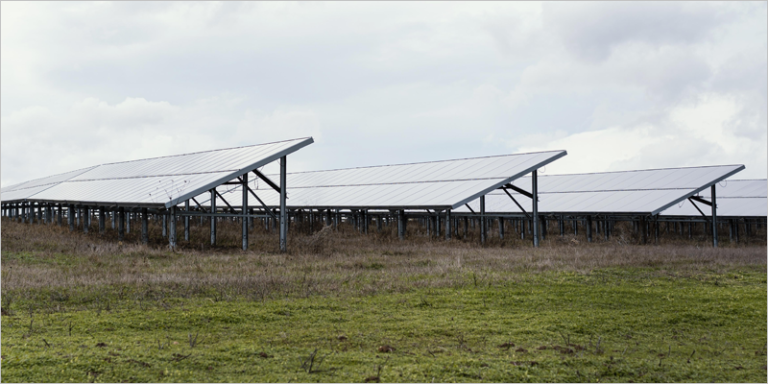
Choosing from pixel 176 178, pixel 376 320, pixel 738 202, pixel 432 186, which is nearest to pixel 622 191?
pixel 738 202

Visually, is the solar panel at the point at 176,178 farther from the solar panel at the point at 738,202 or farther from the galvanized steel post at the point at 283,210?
the solar panel at the point at 738,202

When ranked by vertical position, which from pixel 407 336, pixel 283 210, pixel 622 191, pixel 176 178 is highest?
pixel 176 178

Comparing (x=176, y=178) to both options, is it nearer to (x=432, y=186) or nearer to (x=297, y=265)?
(x=297, y=265)

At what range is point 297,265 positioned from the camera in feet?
60.5

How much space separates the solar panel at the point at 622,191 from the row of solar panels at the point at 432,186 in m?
0.06

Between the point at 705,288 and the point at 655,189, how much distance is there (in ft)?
66.7

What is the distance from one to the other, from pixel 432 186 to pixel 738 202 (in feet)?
73.7

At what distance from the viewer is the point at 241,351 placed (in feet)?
27.8

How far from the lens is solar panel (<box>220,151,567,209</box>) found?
28.0 metres

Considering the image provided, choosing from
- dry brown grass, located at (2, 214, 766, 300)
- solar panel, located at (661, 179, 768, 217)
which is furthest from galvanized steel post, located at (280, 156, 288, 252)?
solar panel, located at (661, 179, 768, 217)

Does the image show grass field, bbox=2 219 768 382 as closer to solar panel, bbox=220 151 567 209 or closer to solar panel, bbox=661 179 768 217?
solar panel, bbox=220 151 567 209

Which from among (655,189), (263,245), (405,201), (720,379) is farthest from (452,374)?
(655,189)

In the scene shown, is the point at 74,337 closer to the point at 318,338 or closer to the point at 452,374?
the point at 318,338

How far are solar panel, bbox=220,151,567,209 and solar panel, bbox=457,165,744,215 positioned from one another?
4.85 meters
